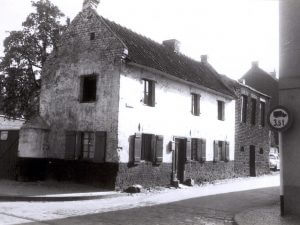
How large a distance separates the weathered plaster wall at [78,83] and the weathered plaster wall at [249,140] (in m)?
11.4

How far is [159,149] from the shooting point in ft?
53.3

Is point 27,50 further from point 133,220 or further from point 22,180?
point 133,220

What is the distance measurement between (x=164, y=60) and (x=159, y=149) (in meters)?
4.77

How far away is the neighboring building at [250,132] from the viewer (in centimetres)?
2353

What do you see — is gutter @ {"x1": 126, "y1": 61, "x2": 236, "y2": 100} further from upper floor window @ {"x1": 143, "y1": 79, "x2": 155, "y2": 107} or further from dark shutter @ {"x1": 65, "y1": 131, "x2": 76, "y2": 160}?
dark shutter @ {"x1": 65, "y1": 131, "x2": 76, "y2": 160}

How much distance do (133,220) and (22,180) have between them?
8478 mm

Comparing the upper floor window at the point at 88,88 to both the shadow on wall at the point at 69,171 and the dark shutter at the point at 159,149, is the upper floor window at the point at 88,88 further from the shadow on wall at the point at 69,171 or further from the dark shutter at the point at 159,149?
the dark shutter at the point at 159,149

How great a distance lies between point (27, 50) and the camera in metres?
24.2

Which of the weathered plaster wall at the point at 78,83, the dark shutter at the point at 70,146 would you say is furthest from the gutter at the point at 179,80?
the dark shutter at the point at 70,146

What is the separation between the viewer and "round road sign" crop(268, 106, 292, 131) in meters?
9.37

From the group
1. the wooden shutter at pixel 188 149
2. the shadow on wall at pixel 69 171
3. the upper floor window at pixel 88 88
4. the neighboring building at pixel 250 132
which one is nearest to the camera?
the shadow on wall at pixel 69 171

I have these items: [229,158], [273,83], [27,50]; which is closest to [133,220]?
[229,158]

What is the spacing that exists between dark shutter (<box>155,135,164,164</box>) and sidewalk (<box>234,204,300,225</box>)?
21.6 feet

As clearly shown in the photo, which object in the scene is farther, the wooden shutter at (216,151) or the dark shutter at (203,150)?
A: the wooden shutter at (216,151)
